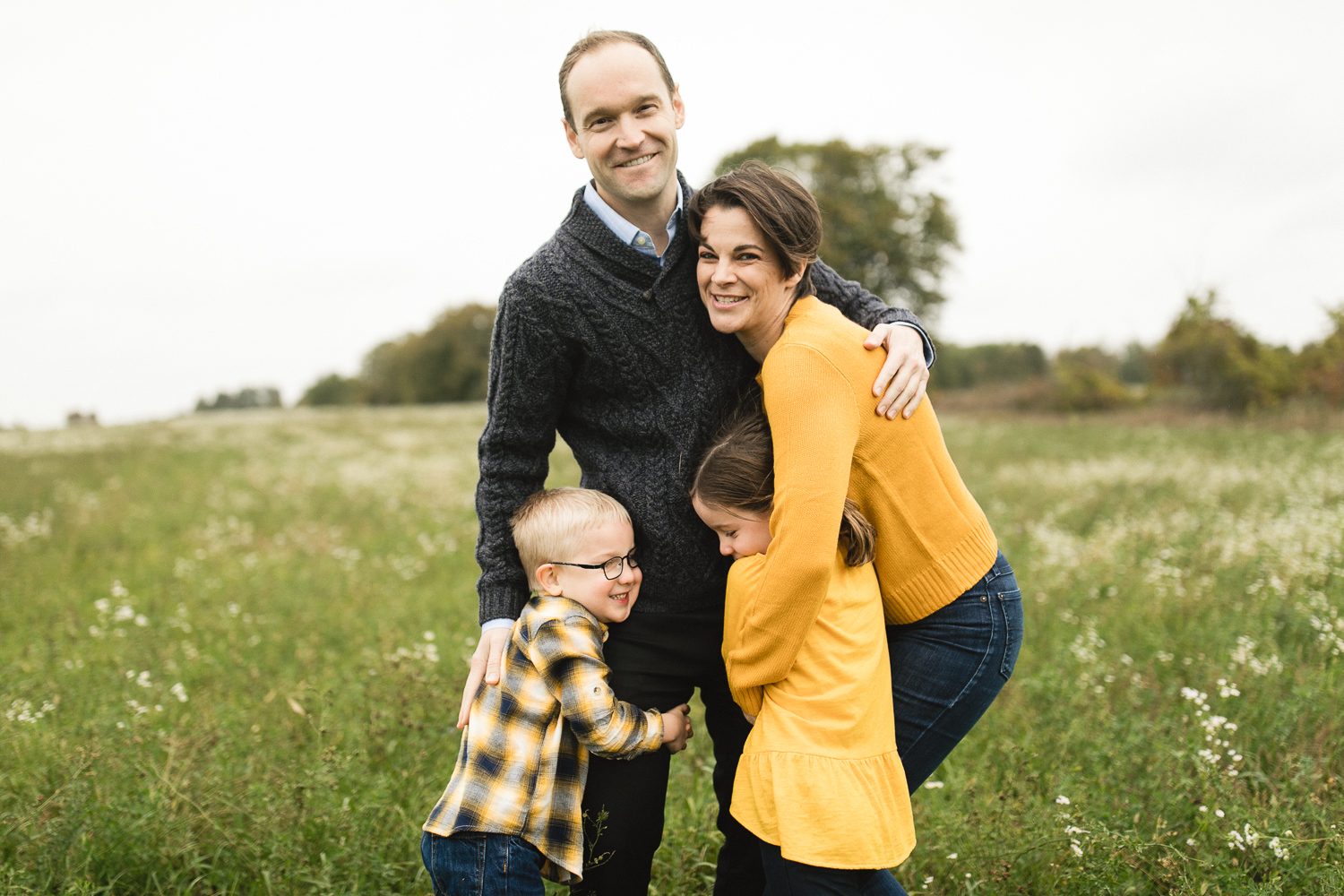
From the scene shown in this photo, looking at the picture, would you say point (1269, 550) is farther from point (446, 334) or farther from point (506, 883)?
point (446, 334)

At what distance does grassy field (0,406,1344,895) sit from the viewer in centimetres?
284

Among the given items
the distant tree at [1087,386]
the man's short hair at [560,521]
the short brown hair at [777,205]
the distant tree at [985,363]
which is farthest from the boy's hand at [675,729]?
the distant tree at [985,363]

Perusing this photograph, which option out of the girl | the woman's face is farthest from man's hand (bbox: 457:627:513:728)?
the woman's face

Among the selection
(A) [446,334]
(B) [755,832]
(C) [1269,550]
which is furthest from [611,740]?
(A) [446,334]

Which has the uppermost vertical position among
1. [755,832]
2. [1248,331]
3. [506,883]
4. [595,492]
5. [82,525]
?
[1248,331]

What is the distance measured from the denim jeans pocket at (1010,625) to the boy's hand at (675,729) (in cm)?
91

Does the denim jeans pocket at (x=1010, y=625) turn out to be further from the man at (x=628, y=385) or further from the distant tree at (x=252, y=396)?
the distant tree at (x=252, y=396)

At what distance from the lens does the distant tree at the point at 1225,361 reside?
18.6 meters

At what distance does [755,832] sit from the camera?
204 centimetres

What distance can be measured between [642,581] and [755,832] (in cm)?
78

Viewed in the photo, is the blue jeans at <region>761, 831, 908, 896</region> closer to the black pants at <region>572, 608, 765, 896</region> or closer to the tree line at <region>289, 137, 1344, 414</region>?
the black pants at <region>572, 608, 765, 896</region>

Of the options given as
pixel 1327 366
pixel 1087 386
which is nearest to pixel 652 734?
pixel 1327 366

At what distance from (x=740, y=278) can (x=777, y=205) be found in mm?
212

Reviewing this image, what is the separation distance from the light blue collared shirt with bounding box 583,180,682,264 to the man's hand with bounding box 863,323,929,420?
0.72 meters
